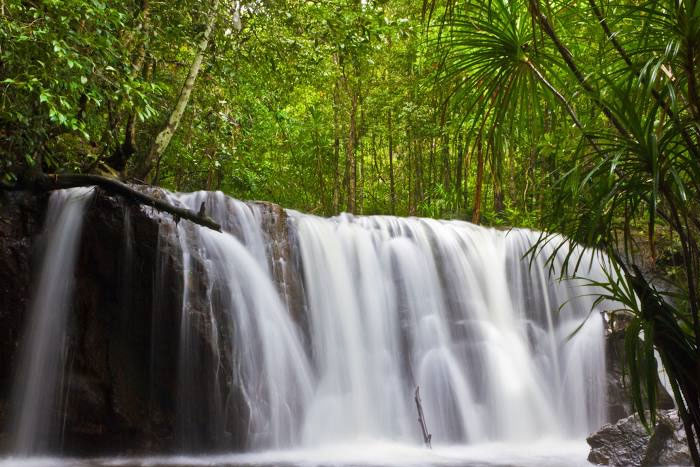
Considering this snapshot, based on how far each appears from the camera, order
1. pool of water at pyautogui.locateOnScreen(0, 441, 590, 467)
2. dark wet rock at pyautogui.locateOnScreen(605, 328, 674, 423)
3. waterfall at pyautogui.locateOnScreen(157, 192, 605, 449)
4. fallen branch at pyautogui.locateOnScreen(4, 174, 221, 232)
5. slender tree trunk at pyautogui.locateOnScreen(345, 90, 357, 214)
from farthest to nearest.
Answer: slender tree trunk at pyautogui.locateOnScreen(345, 90, 357, 214), dark wet rock at pyautogui.locateOnScreen(605, 328, 674, 423), waterfall at pyautogui.locateOnScreen(157, 192, 605, 449), pool of water at pyautogui.locateOnScreen(0, 441, 590, 467), fallen branch at pyautogui.locateOnScreen(4, 174, 221, 232)

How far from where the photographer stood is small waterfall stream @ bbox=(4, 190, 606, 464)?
6.12 meters

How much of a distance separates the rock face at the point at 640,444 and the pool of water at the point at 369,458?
25cm

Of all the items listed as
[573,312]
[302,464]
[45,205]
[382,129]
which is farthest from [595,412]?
[382,129]

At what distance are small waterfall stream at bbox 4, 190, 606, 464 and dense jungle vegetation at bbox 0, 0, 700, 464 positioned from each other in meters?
1.41

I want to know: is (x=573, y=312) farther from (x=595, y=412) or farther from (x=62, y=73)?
(x=62, y=73)

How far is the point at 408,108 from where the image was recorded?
1407cm

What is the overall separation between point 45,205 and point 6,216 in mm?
367

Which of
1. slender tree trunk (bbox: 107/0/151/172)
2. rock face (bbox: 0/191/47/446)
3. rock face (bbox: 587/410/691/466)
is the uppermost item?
slender tree trunk (bbox: 107/0/151/172)

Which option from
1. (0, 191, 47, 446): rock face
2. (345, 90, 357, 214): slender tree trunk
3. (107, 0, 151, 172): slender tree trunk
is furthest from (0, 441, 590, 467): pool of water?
(345, 90, 357, 214): slender tree trunk

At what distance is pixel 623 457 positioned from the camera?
5125 millimetres

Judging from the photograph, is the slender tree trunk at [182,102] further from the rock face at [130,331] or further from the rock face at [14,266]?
the rock face at [14,266]

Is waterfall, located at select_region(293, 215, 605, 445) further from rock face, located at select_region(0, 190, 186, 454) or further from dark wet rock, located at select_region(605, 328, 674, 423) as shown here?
rock face, located at select_region(0, 190, 186, 454)

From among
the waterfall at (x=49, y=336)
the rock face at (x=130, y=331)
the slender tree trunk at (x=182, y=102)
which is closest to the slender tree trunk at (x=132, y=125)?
the slender tree trunk at (x=182, y=102)

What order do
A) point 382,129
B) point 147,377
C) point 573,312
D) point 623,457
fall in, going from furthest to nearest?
point 382,129, point 573,312, point 147,377, point 623,457
